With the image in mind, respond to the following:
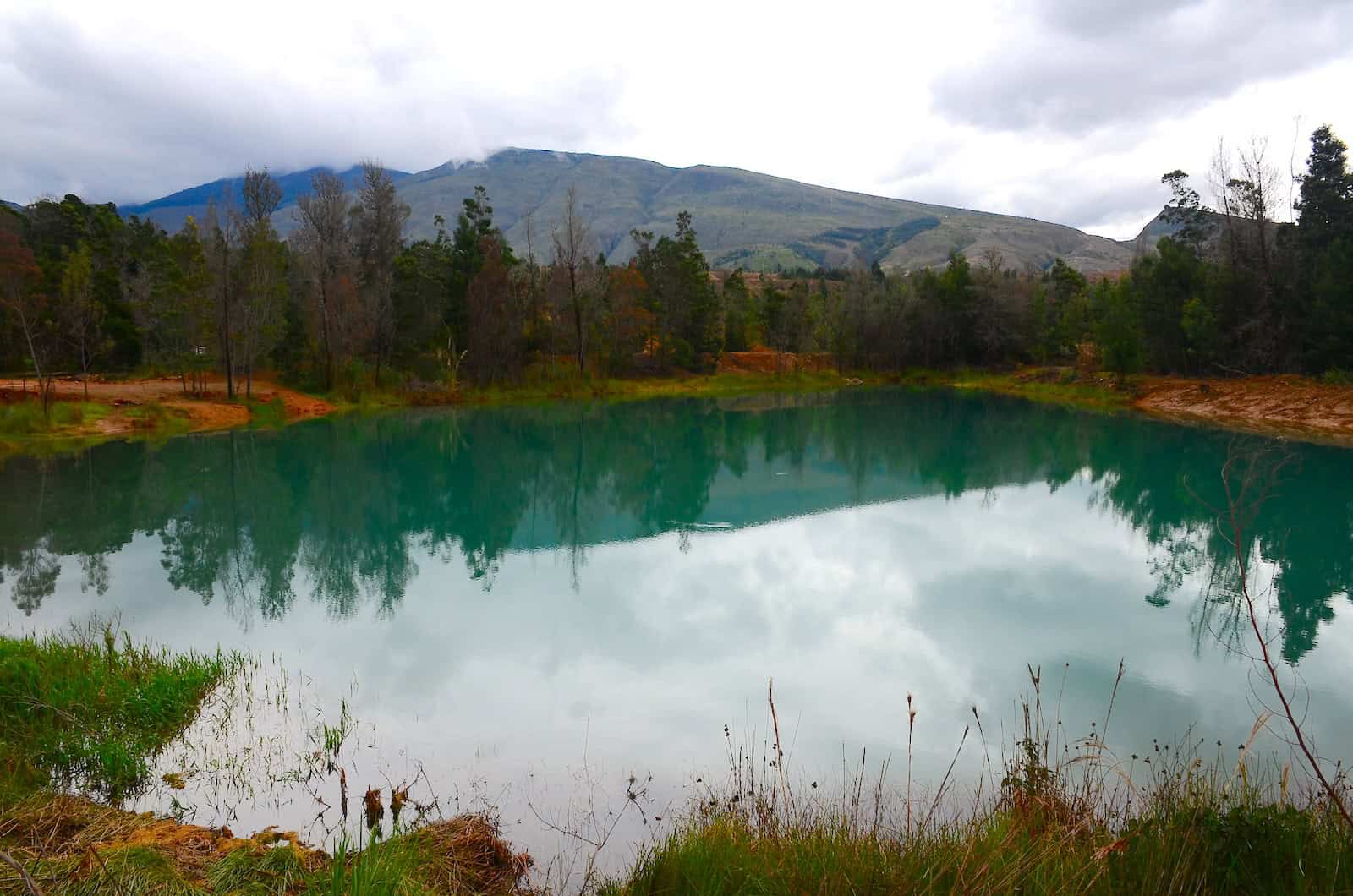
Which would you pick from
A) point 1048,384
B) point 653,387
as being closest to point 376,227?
point 653,387

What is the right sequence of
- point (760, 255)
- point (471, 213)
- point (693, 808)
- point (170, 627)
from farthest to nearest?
point (760, 255)
point (471, 213)
point (170, 627)
point (693, 808)

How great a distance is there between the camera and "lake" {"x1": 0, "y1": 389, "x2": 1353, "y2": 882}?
679 cm

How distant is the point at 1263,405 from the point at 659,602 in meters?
29.6

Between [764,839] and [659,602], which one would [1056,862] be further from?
[659,602]

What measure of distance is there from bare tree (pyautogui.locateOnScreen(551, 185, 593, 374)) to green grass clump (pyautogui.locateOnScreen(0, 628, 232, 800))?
37.5 m

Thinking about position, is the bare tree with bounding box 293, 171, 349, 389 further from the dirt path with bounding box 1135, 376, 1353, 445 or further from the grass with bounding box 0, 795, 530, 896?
the dirt path with bounding box 1135, 376, 1353, 445

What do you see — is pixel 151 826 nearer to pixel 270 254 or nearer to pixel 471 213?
pixel 270 254

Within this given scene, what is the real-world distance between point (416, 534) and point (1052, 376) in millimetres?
41638

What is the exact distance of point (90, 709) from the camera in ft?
21.7

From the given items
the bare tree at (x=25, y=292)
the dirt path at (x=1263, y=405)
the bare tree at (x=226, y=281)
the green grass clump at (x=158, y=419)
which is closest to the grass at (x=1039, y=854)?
the dirt path at (x=1263, y=405)

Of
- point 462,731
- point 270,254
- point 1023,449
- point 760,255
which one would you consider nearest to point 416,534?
point 462,731

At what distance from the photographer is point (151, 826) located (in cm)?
498

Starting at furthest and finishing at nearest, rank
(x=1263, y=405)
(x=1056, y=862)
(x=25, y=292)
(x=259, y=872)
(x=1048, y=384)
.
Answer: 1. (x=1048, y=384)
2. (x=25, y=292)
3. (x=1263, y=405)
4. (x=259, y=872)
5. (x=1056, y=862)

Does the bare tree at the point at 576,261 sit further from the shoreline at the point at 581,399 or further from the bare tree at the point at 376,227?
the bare tree at the point at 376,227
